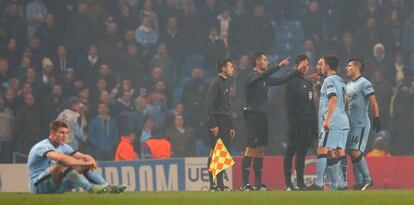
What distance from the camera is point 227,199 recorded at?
15188 millimetres

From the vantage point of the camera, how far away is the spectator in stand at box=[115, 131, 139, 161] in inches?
1045

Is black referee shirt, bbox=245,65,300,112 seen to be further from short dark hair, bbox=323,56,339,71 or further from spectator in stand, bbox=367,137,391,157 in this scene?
spectator in stand, bbox=367,137,391,157

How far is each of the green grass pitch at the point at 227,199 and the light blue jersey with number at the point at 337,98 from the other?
2.98 meters

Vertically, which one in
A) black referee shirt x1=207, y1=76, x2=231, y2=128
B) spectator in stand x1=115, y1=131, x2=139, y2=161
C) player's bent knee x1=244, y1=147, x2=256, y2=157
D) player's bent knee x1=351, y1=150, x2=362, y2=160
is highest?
black referee shirt x1=207, y1=76, x2=231, y2=128

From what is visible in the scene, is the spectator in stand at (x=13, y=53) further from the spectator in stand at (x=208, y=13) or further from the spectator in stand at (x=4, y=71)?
the spectator in stand at (x=208, y=13)

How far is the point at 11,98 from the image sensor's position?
27.0m

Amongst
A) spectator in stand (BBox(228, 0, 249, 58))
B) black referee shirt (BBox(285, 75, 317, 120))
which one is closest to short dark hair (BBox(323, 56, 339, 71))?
black referee shirt (BBox(285, 75, 317, 120))

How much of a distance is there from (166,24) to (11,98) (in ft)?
14.2

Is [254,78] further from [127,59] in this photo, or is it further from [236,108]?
[127,59]

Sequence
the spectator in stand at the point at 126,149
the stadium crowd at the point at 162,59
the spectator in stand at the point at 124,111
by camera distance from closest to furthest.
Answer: the spectator in stand at the point at 126,149 < the stadium crowd at the point at 162,59 < the spectator in stand at the point at 124,111

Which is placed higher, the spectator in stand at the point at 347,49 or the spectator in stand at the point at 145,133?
the spectator in stand at the point at 347,49

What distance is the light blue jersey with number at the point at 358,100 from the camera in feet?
62.4

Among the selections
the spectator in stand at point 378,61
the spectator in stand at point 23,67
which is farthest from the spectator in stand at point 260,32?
the spectator in stand at point 23,67

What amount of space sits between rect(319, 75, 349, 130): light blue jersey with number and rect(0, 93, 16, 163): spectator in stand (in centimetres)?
981
